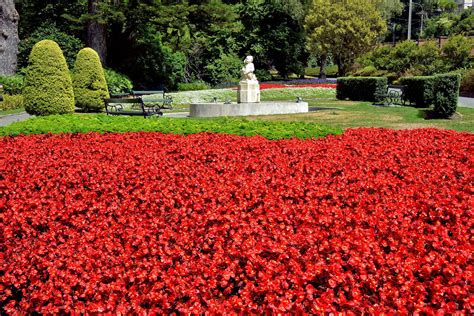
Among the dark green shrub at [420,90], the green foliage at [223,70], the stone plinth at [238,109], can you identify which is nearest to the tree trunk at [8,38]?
the green foliage at [223,70]

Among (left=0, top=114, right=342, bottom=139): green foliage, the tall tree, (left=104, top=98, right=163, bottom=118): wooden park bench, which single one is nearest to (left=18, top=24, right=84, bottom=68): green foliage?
(left=104, top=98, right=163, bottom=118): wooden park bench

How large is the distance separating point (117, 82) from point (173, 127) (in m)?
21.8

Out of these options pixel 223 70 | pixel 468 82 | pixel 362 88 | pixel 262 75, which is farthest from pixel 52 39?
pixel 468 82

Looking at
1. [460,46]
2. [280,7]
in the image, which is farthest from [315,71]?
[460,46]

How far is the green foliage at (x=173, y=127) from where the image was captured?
30.1ft

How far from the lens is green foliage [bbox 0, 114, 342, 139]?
9.19 m

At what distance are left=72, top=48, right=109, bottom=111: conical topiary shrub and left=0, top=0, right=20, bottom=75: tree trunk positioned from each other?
9.71 m

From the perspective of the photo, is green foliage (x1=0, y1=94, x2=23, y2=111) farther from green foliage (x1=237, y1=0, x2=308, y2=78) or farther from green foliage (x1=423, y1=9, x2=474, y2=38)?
green foliage (x1=423, y1=9, x2=474, y2=38)

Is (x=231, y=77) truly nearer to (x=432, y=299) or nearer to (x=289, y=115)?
(x=289, y=115)

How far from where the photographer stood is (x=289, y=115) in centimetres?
1866

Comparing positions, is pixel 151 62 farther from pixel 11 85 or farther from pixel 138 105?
pixel 138 105

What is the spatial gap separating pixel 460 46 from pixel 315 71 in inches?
1264

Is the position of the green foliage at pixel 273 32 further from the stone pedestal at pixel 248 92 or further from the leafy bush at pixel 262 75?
the stone pedestal at pixel 248 92

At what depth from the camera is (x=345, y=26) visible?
43406 millimetres
